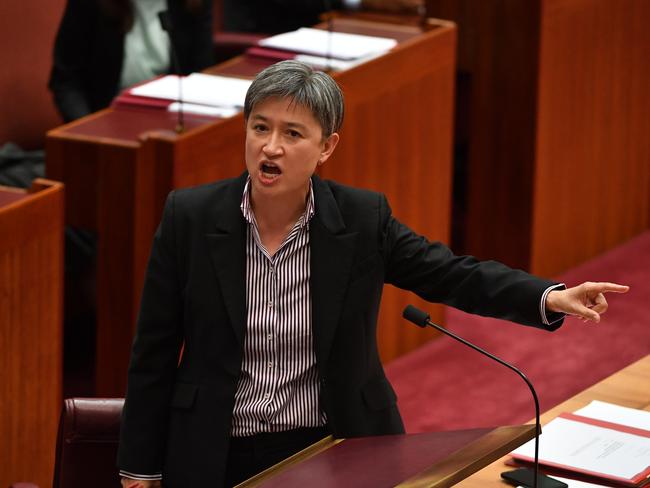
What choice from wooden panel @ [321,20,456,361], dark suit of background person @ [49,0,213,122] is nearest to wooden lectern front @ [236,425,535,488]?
wooden panel @ [321,20,456,361]

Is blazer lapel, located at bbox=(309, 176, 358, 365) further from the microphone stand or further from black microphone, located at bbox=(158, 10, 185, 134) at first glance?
the microphone stand

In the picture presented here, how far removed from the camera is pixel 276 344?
2.40 metres

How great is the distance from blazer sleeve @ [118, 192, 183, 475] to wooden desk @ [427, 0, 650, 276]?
2.83 m

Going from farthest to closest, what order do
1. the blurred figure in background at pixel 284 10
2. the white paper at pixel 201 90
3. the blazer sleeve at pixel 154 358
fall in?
the blurred figure in background at pixel 284 10
the white paper at pixel 201 90
the blazer sleeve at pixel 154 358

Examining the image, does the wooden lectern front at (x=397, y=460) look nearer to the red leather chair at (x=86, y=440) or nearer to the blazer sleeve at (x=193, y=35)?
the red leather chair at (x=86, y=440)

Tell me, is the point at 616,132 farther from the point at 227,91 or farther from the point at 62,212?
the point at 62,212

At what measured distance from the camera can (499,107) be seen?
5.15 metres

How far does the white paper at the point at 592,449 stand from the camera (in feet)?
8.07

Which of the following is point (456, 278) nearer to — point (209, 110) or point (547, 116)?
point (209, 110)

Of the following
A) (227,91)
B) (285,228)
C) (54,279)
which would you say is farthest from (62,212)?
(285,228)

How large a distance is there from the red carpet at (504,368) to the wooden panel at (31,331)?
1.17 m

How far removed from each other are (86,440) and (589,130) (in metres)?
3.20

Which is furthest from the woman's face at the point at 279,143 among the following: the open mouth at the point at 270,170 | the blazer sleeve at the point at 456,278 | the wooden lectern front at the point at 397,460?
the wooden lectern front at the point at 397,460

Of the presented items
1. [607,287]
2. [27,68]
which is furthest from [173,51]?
[607,287]
